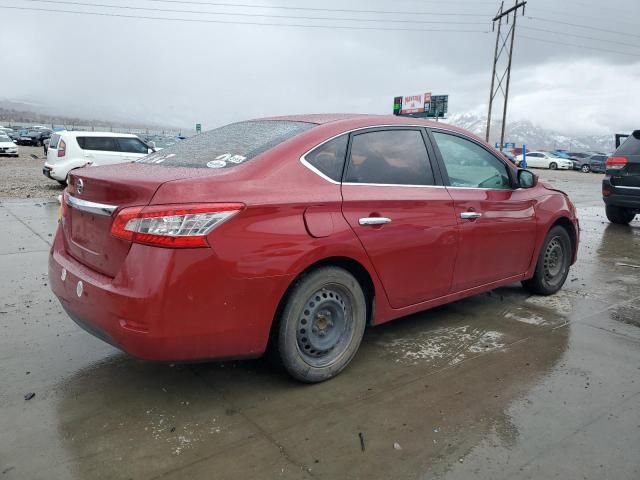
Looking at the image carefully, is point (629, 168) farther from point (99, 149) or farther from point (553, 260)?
point (99, 149)

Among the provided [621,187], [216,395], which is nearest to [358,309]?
[216,395]

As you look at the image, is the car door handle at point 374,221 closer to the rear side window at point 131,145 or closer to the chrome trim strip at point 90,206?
the chrome trim strip at point 90,206

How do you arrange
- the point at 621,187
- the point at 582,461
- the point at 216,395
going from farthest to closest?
the point at 621,187
the point at 216,395
the point at 582,461

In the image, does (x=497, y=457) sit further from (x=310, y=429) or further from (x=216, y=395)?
(x=216, y=395)

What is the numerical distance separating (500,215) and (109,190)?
9.41 feet

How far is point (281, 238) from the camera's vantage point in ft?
8.88

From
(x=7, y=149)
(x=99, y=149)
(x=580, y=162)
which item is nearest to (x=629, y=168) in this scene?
(x=99, y=149)

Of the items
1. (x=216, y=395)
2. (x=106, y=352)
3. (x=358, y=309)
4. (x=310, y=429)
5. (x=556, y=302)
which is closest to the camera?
(x=310, y=429)

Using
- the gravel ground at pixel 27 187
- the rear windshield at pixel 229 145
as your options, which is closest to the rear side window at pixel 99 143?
the gravel ground at pixel 27 187

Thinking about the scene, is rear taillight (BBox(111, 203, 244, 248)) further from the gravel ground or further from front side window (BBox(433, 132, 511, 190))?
the gravel ground

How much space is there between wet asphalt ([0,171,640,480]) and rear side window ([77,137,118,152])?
10430mm

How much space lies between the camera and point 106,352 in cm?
350

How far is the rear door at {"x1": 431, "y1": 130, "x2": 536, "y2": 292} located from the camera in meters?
3.77

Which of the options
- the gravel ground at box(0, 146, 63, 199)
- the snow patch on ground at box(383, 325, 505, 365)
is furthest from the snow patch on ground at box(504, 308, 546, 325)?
the gravel ground at box(0, 146, 63, 199)
